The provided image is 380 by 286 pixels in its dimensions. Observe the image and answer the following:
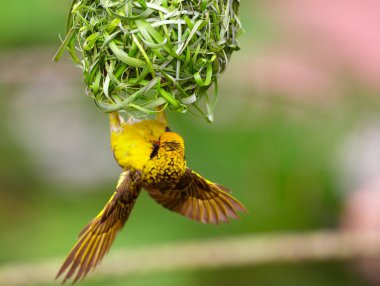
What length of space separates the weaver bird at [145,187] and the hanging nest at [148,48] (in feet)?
0.36

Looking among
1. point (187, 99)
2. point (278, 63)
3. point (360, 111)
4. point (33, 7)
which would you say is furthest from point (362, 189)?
point (187, 99)

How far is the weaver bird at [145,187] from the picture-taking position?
230 centimetres

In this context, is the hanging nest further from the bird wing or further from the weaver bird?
the bird wing

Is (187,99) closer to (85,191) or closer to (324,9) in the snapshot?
(85,191)

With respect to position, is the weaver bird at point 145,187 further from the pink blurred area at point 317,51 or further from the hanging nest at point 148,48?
the pink blurred area at point 317,51

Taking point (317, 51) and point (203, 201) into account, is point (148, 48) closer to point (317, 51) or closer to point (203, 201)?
point (203, 201)

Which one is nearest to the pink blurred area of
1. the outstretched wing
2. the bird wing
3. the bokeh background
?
the bokeh background

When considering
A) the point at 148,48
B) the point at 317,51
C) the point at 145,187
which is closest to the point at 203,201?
the point at 145,187

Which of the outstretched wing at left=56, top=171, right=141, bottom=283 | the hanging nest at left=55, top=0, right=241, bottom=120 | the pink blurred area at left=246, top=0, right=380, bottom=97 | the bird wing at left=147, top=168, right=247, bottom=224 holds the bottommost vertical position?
the outstretched wing at left=56, top=171, right=141, bottom=283

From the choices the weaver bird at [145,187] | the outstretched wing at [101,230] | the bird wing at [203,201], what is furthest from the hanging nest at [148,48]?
the bird wing at [203,201]

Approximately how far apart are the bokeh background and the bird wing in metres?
2.64

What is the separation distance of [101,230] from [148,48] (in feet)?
2.20

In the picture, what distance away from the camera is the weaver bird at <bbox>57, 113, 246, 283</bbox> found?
230 cm

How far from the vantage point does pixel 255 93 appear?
582cm
